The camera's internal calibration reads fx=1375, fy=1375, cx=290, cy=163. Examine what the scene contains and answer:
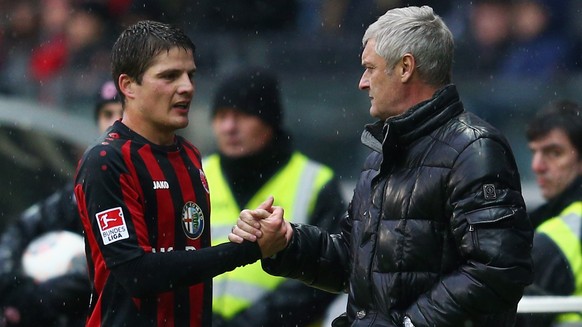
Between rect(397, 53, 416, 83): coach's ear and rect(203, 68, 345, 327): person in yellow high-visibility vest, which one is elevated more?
rect(397, 53, 416, 83): coach's ear

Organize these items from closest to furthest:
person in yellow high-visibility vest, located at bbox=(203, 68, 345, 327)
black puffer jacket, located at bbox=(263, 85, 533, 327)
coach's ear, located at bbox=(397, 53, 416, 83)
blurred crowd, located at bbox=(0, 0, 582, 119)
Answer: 1. black puffer jacket, located at bbox=(263, 85, 533, 327)
2. coach's ear, located at bbox=(397, 53, 416, 83)
3. person in yellow high-visibility vest, located at bbox=(203, 68, 345, 327)
4. blurred crowd, located at bbox=(0, 0, 582, 119)

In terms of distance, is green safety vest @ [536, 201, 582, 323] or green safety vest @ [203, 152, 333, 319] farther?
green safety vest @ [203, 152, 333, 319]

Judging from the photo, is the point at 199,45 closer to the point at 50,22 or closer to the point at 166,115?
the point at 50,22

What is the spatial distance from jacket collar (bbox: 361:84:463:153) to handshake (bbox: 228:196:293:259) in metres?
0.42

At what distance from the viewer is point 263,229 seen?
13.0 ft

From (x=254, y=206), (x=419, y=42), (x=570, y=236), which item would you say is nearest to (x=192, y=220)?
(x=419, y=42)

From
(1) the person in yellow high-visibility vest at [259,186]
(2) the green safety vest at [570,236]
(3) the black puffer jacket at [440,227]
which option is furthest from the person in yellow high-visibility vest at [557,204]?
(3) the black puffer jacket at [440,227]

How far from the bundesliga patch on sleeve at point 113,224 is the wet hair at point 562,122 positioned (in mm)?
2487

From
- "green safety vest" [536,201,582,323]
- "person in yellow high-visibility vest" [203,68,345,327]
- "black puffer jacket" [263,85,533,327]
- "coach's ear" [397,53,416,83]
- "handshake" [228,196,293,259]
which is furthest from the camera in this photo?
"person in yellow high-visibility vest" [203,68,345,327]

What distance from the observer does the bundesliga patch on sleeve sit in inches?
146

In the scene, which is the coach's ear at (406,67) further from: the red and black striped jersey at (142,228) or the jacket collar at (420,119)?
the red and black striped jersey at (142,228)

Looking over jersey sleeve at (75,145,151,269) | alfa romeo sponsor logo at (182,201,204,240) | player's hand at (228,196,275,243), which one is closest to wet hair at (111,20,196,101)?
jersey sleeve at (75,145,151,269)

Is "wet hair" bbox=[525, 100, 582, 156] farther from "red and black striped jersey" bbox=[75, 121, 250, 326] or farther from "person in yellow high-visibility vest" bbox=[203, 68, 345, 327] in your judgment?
"red and black striped jersey" bbox=[75, 121, 250, 326]

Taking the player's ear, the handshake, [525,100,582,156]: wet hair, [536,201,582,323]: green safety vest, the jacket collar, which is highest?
the player's ear
